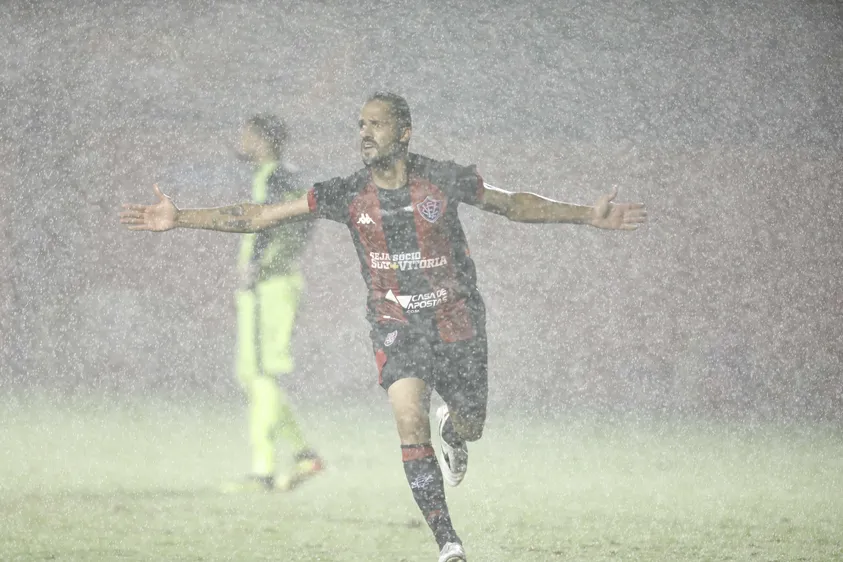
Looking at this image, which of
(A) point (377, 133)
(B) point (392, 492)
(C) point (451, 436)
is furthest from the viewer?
(B) point (392, 492)

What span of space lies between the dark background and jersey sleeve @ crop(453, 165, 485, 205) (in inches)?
118

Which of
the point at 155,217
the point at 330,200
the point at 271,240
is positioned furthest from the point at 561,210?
the point at 271,240

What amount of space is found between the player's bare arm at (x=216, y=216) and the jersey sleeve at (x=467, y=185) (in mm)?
432

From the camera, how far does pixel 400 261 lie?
3.56m

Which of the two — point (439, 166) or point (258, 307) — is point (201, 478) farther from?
point (439, 166)

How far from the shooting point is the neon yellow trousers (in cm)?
452

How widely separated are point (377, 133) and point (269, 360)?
1312mm

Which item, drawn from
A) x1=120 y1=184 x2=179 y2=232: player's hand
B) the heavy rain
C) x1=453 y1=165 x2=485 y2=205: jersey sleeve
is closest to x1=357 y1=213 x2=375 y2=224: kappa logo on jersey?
x1=453 y1=165 x2=485 y2=205: jersey sleeve

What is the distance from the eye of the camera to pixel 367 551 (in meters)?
3.64

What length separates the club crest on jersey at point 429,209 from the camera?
3.57m

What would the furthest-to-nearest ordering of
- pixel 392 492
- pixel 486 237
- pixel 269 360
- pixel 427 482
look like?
1. pixel 486 237
2. pixel 392 492
3. pixel 269 360
4. pixel 427 482

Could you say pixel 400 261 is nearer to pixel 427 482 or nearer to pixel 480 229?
pixel 427 482

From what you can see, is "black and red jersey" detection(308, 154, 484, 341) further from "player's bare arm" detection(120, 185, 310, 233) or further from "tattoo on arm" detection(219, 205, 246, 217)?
"tattoo on arm" detection(219, 205, 246, 217)

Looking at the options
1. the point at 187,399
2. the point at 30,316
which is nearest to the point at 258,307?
the point at 187,399
